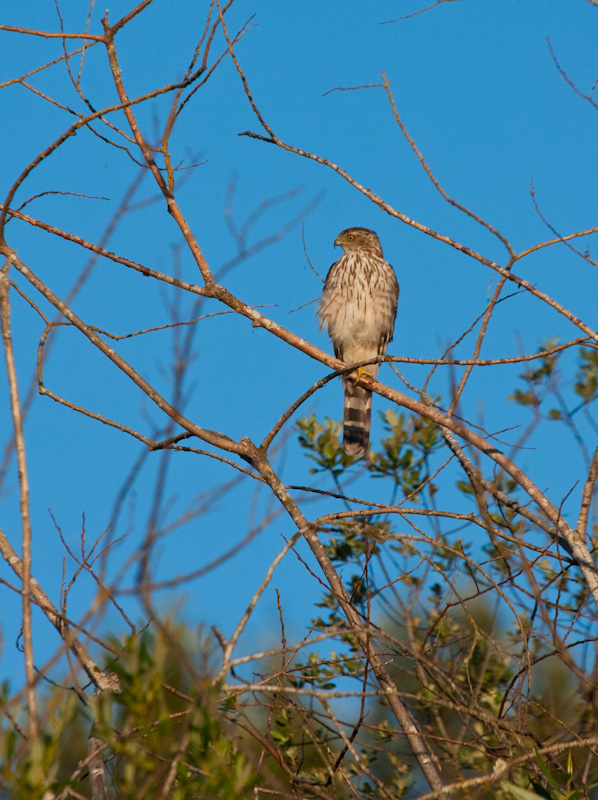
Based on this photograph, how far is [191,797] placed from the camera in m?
2.03

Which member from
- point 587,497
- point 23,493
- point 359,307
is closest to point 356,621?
point 587,497

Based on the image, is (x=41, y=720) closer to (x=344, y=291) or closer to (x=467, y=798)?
(x=467, y=798)

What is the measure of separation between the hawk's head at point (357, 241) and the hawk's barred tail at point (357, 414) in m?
1.17

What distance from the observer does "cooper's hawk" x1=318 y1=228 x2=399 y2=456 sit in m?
7.11

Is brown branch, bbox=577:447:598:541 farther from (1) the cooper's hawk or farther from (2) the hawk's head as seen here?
(2) the hawk's head

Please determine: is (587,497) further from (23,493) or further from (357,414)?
(357,414)

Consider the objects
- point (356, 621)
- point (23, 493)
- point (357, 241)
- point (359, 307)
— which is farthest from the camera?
point (357, 241)

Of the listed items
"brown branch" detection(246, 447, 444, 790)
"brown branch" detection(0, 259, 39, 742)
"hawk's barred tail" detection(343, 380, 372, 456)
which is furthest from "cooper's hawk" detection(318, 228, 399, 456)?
"brown branch" detection(0, 259, 39, 742)

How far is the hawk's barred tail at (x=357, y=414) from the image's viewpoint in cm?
688

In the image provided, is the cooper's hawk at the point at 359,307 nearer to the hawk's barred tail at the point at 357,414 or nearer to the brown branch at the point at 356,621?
the hawk's barred tail at the point at 357,414

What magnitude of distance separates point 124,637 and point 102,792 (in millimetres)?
924

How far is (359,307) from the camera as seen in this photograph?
7.09 metres

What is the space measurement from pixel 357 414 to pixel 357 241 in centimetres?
150

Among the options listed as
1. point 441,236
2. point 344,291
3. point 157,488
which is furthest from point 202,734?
point 344,291
